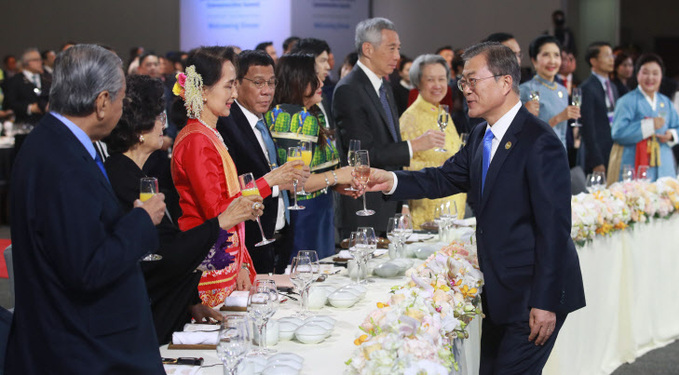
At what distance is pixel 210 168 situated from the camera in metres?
2.82

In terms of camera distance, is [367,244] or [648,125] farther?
[648,125]

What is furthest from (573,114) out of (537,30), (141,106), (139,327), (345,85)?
(537,30)

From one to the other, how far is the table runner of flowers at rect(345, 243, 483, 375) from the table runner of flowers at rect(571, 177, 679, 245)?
1.35 m

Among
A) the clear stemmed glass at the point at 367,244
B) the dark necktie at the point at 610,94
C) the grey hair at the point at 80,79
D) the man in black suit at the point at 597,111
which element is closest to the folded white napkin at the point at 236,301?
the clear stemmed glass at the point at 367,244

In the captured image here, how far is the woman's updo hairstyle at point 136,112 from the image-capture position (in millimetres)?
2572

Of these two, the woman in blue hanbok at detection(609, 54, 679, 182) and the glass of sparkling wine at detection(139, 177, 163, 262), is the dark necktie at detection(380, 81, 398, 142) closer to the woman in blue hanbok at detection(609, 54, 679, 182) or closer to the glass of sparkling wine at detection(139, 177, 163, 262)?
the woman in blue hanbok at detection(609, 54, 679, 182)

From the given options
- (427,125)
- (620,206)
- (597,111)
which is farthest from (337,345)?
(597,111)

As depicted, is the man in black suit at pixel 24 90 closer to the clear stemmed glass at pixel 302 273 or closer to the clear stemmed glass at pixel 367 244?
the clear stemmed glass at pixel 367 244

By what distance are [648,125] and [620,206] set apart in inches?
80.6

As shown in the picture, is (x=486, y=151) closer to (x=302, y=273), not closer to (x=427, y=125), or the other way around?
(x=302, y=273)

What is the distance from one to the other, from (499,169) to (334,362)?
816mm

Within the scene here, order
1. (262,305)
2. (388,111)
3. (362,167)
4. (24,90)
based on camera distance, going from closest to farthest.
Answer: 1. (262,305)
2. (362,167)
3. (388,111)
4. (24,90)

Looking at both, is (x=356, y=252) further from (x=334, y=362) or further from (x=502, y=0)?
(x=502, y=0)

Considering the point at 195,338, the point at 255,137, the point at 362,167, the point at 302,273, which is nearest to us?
the point at 195,338
